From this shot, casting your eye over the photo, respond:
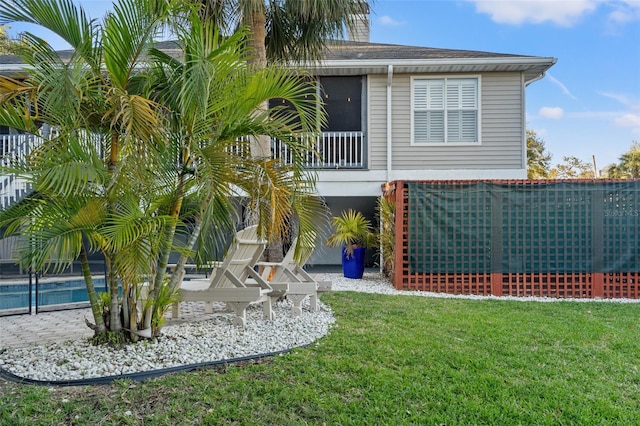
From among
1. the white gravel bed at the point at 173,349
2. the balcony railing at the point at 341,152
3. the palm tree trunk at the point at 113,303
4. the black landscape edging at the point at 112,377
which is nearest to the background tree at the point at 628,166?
the balcony railing at the point at 341,152

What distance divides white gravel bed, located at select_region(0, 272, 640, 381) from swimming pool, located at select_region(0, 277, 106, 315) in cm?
245

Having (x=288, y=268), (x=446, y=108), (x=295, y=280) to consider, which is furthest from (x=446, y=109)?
(x=295, y=280)

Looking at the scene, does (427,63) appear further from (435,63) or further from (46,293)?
(46,293)

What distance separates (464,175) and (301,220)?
7411 mm

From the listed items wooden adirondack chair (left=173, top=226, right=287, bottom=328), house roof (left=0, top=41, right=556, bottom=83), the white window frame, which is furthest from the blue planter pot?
wooden adirondack chair (left=173, top=226, right=287, bottom=328)

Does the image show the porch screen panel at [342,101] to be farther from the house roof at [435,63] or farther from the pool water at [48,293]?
the pool water at [48,293]


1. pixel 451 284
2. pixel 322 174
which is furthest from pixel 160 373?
pixel 322 174

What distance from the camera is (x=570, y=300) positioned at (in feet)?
25.8

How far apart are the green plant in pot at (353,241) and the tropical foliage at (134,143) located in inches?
217

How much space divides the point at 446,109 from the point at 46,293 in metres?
9.33

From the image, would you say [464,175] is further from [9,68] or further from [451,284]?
[9,68]

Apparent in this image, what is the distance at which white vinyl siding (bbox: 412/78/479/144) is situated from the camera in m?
11.4

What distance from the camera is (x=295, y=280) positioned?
643cm

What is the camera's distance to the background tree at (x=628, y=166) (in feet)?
79.6
